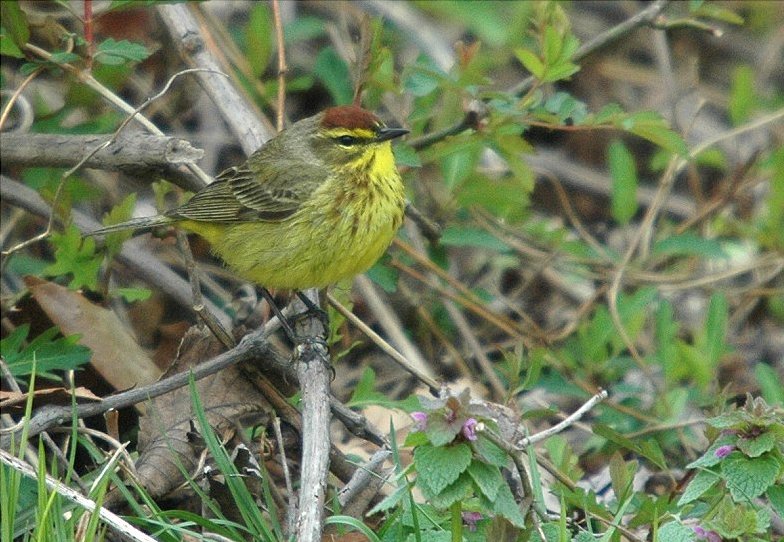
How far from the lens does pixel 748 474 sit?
10.0ft

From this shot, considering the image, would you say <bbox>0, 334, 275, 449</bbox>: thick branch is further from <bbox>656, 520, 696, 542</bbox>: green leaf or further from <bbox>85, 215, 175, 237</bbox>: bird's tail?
<bbox>656, 520, 696, 542</bbox>: green leaf

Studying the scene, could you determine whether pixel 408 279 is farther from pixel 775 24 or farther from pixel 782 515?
pixel 775 24

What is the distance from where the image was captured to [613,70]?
853 centimetres

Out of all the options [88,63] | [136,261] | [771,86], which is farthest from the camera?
[771,86]

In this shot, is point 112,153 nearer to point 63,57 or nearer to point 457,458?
point 63,57

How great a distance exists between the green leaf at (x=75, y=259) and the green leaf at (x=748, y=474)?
2466 mm

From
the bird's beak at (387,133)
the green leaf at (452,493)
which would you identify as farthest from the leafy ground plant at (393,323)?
the bird's beak at (387,133)

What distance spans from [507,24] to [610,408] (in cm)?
233

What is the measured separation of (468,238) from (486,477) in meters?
2.38

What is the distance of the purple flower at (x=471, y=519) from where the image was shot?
10.6ft

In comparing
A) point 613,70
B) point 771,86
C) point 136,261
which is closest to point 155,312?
point 136,261

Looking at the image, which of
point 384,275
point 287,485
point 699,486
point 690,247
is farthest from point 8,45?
point 690,247

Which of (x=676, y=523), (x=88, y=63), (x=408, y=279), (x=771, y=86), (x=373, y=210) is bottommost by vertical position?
(x=771, y=86)

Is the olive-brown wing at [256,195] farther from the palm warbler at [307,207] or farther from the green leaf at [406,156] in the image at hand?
the green leaf at [406,156]
